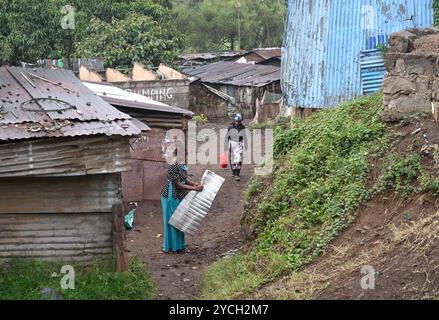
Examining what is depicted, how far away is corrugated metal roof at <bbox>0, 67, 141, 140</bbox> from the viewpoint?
680 cm

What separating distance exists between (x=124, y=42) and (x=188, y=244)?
16.6m

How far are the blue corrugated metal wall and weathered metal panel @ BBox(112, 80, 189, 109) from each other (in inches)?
247

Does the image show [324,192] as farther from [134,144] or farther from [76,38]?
[76,38]

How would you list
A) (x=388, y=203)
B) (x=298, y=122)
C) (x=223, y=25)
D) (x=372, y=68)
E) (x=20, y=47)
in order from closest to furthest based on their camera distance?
(x=388, y=203), (x=298, y=122), (x=372, y=68), (x=20, y=47), (x=223, y=25)

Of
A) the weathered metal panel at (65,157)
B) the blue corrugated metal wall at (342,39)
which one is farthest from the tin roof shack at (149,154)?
the weathered metal panel at (65,157)

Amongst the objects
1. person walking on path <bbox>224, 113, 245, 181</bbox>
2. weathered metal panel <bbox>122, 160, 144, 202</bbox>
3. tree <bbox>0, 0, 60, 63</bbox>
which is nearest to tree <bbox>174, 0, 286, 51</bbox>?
tree <bbox>0, 0, 60, 63</bbox>

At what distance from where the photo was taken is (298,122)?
1177 cm

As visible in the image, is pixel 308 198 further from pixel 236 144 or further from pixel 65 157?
pixel 236 144

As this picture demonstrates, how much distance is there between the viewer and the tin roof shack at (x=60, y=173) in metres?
6.82

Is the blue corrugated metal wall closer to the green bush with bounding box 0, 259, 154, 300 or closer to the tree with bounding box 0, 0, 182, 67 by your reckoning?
the green bush with bounding box 0, 259, 154, 300

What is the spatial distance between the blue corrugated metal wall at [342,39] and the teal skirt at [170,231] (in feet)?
21.5

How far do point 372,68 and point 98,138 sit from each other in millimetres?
9551

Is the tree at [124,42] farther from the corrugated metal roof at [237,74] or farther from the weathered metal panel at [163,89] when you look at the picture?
the weathered metal panel at [163,89]
